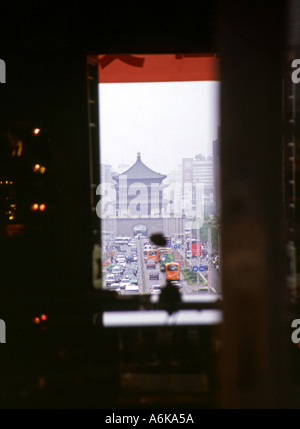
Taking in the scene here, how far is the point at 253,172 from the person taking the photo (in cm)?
173

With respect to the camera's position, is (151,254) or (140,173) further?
(140,173)

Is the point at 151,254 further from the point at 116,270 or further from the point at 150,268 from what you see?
the point at 116,270

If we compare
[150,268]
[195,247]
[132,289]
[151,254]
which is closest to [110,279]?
[132,289]

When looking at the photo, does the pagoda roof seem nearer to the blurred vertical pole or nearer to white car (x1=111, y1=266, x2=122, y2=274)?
white car (x1=111, y1=266, x2=122, y2=274)

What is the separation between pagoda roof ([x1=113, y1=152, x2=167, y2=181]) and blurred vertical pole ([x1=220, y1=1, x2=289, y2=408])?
3.30 m

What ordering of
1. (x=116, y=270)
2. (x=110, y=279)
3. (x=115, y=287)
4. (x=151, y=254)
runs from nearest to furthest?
(x=115, y=287)
(x=110, y=279)
(x=116, y=270)
(x=151, y=254)

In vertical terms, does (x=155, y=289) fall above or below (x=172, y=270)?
below

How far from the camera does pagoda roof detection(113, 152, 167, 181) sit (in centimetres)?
514

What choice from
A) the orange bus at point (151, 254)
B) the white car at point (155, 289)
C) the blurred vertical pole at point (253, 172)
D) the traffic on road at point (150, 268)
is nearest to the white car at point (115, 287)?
the traffic on road at point (150, 268)

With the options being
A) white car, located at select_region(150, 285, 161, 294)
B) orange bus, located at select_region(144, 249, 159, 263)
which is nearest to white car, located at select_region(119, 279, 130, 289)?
white car, located at select_region(150, 285, 161, 294)

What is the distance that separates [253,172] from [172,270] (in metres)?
3.02

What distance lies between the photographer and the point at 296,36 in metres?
3.96

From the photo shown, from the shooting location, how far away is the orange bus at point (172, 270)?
4.47 metres

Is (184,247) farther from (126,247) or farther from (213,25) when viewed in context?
(213,25)
